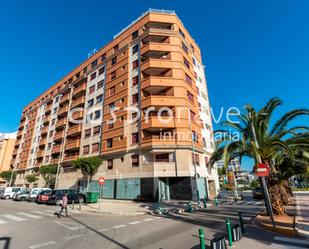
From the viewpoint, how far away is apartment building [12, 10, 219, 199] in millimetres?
24328

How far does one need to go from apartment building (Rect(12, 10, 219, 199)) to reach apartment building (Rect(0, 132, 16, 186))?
38154 millimetres

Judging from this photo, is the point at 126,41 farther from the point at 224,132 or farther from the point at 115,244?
the point at 115,244

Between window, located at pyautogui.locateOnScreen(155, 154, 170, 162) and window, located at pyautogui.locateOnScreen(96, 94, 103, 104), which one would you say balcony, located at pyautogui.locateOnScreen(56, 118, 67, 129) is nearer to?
window, located at pyautogui.locateOnScreen(96, 94, 103, 104)

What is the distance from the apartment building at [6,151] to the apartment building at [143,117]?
125ft

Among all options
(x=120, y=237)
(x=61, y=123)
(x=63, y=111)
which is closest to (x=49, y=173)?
(x=61, y=123)

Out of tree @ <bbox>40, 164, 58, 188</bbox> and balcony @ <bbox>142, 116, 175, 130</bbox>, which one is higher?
balcony @ <bbox>142, 116, 175, 130</bbox>

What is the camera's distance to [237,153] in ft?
44.1

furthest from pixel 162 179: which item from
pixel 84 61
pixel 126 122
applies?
pixel 84 61

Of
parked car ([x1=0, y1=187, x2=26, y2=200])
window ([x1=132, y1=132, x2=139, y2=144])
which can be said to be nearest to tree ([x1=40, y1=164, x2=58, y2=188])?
parked car ([x1=0, y1=187, x2=26, y2=200])

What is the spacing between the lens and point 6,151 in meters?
69.8

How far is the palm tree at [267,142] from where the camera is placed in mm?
11705

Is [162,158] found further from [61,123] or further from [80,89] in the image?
[61,123]

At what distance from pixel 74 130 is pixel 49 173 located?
9.55 meters

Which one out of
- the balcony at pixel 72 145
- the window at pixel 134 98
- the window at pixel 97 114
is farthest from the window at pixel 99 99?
the window at pixel 134 98
